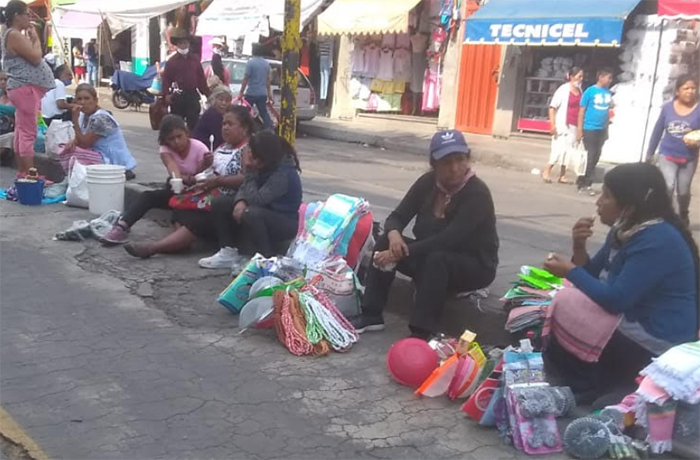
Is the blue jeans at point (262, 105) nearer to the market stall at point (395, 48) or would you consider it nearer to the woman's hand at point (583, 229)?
the market stall at point (395, 48)

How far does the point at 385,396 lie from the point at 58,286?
2.71 meters

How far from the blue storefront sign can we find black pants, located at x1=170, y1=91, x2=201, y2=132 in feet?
22.0

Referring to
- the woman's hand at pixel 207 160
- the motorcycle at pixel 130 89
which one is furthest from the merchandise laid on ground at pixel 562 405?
the motorcycle at pixel 130 89

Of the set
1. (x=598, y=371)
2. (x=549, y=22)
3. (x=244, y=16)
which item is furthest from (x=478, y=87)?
(x=598, y=371)

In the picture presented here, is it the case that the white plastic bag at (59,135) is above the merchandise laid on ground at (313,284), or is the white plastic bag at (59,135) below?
above

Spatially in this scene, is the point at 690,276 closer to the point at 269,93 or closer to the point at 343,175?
the point at 343,175

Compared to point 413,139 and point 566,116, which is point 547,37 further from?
point 413,139

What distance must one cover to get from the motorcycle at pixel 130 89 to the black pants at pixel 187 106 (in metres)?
12.0

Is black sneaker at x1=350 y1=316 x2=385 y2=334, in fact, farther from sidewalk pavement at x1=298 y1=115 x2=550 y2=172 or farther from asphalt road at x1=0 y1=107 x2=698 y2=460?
sidewalk pavement at x1=298 y1=115 x2=550 y2=172

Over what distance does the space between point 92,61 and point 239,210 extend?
80.1 feet

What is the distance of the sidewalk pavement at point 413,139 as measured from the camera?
13844 millimetres

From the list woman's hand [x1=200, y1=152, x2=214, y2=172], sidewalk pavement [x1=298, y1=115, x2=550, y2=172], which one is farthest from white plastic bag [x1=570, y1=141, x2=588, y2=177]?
woman's hand [x1=200, y1=152, x2=214, y2=172]

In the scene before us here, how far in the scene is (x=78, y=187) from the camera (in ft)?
25.6

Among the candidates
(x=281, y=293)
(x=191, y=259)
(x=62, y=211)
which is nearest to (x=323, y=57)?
(x=62, y=211)
